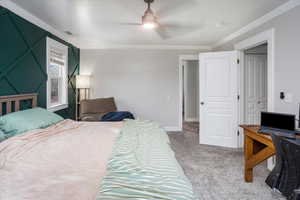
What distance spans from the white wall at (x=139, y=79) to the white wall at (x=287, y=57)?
→ 8.55 feet

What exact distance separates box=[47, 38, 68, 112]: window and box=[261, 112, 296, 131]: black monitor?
3532 millimetres

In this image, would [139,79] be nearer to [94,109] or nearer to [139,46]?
[139,46]

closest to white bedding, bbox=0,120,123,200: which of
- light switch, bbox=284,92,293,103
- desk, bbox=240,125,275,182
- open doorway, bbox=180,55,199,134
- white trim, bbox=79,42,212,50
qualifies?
desk, bbox=240,125,275,182

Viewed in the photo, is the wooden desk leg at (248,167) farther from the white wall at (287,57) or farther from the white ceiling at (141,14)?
the white ceiling at (141,14)

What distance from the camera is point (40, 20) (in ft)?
10.0

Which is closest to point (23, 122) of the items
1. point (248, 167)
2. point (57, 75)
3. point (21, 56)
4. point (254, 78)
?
point (21, 56)

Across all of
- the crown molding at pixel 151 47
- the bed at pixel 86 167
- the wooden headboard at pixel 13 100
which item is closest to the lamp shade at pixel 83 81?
the crown molding at pixel 151 47

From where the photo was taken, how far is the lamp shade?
14.5 ft

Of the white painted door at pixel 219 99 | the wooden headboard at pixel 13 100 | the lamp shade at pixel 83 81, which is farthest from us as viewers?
the lamp shade at pixel 83 81

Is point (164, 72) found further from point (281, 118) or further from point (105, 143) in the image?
point (105, 143)

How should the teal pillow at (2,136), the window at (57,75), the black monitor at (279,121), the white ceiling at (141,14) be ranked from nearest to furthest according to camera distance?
1. the teal pillow at (2,136)
2. the black monitor at (279,121)
3. the white ceiling at (141,14)
4. the window at (57,75)

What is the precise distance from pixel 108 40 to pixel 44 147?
11.5ft

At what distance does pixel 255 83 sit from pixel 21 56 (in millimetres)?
4274

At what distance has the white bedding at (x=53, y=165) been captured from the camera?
33.7 inches
